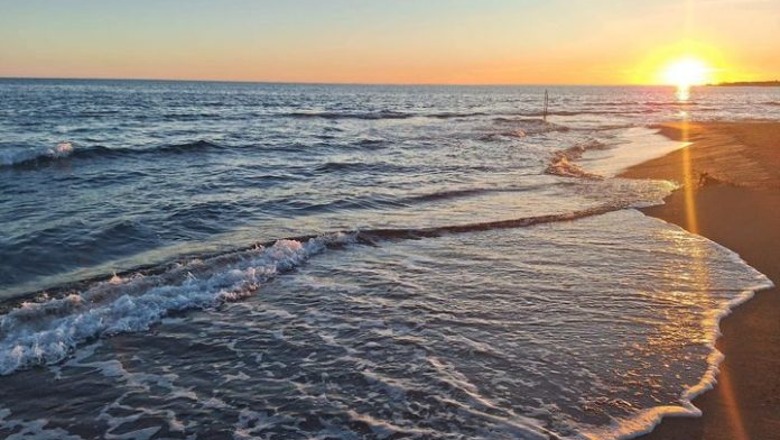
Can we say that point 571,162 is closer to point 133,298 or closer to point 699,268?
point 699,268

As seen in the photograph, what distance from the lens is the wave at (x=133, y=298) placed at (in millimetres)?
6668

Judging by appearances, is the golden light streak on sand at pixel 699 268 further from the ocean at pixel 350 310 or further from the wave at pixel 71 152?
the wave at pixel 71 152

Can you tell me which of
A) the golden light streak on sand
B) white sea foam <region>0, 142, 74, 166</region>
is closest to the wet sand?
the golden light streak on sand

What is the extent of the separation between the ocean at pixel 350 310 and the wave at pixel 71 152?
4052 millimetres

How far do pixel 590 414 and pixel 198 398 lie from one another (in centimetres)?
343

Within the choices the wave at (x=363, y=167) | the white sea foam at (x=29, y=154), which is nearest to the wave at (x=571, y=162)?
the wave at (x=363, y=167)

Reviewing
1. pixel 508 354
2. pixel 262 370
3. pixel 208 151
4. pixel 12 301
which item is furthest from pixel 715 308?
pixel 208 151

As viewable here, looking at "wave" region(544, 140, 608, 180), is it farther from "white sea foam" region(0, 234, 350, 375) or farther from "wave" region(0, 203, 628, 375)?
"white sea foam" region(0, 234, 350, 375)

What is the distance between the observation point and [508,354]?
623 cm

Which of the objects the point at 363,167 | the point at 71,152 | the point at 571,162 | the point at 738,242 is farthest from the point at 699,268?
the point at 71,152

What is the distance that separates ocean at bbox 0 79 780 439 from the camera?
518 centimetres

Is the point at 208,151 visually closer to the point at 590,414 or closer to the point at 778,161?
the point at 778,161

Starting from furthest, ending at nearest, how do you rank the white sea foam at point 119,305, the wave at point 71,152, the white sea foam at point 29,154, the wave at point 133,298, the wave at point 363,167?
1. the wave at point 363,167
2. the wave at point 71,152
3. the white sea foam at point 29,154
4. the wave at point 133,298
5. the white sea foam at point 119,305

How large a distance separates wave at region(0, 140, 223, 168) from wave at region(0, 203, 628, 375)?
14533 millimetres
